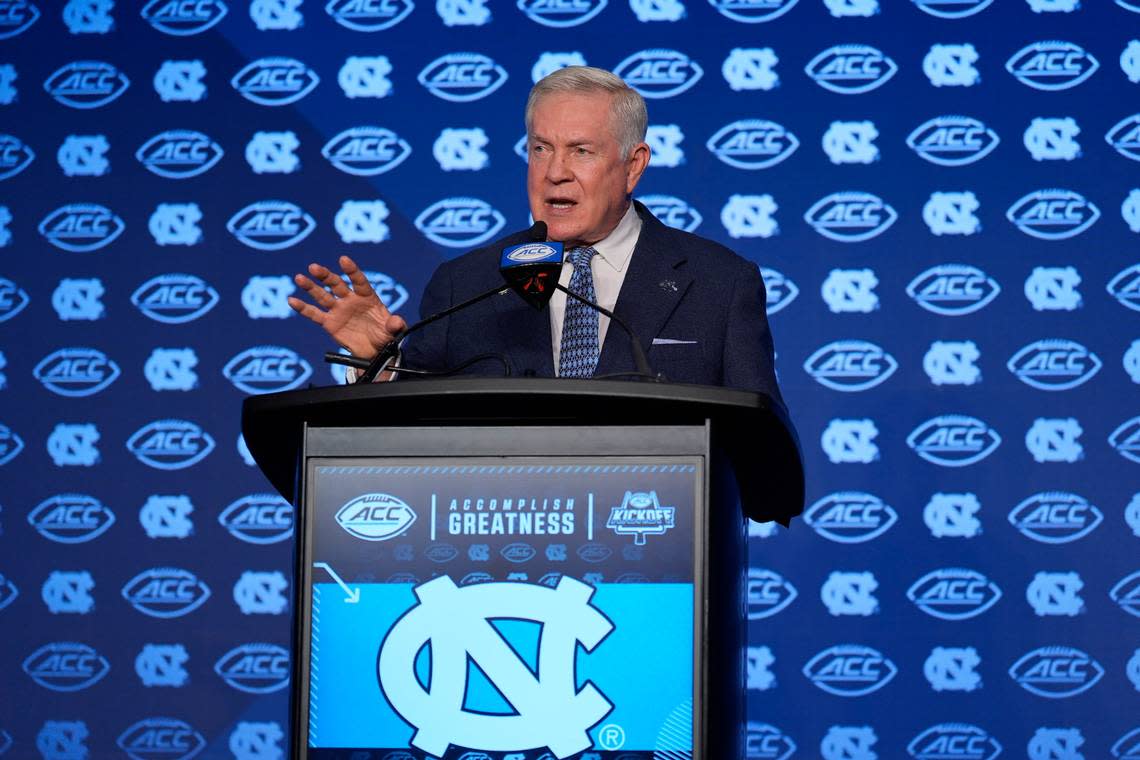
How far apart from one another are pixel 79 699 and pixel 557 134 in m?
2.66

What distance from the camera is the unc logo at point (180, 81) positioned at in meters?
4.03

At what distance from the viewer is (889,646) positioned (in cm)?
366

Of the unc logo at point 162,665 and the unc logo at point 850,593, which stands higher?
the unc logo at point 850,593

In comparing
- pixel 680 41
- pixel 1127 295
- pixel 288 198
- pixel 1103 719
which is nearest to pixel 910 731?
pixel 1103 719

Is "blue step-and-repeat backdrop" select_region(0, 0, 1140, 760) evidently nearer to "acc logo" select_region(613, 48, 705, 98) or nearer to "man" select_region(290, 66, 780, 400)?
"acc logo" select_region(613, 48, 705, 98)

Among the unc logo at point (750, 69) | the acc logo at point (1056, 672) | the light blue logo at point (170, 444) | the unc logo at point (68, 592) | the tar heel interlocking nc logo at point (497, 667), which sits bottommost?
the unc logo at point (68, 592)

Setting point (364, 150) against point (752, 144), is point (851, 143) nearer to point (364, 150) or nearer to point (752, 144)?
point (752, 144)

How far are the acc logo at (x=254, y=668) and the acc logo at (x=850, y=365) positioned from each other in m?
1.76

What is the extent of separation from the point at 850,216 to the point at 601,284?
6.31 feet

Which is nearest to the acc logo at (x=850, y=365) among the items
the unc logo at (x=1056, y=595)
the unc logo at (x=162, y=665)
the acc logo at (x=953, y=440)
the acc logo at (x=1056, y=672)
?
the acc logo at (x=953, y=440)

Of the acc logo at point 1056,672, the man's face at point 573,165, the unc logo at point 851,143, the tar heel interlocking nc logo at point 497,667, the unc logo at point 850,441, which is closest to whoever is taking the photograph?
the tar heel interlocking nc logo at point 497,667

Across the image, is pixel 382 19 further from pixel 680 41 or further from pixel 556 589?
pixel 556 589

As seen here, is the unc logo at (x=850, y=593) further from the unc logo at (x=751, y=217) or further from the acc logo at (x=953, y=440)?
the unc logo at (x=751, y=217)

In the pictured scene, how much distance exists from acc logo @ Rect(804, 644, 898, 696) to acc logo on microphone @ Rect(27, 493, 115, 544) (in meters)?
2.14
